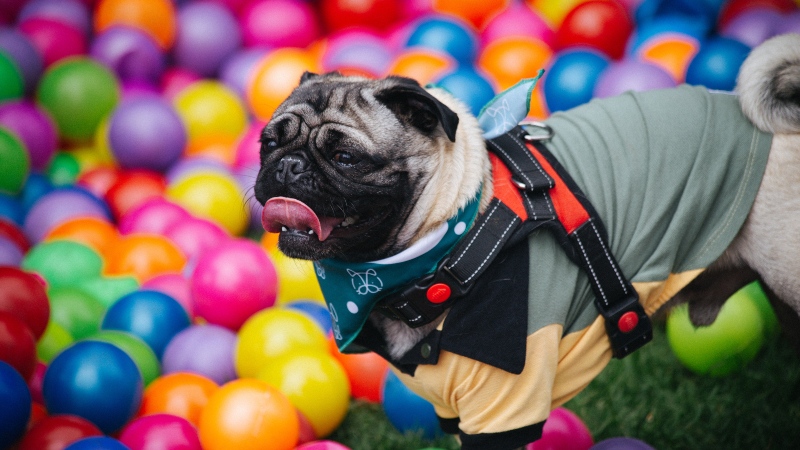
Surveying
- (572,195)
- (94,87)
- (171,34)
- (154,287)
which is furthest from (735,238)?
(171,34)

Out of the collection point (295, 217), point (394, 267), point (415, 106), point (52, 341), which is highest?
point (415, 106)

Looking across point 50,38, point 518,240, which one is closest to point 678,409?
point 518,240

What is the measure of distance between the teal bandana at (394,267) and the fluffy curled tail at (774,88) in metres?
0.78

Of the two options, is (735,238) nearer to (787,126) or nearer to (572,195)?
(787,126)

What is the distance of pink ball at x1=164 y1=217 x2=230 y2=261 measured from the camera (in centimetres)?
462

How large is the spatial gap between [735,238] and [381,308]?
1.27 meters

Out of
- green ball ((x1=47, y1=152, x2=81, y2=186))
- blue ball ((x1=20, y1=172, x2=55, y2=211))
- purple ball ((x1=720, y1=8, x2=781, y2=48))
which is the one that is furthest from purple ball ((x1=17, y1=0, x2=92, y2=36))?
purple ball ((x1=720, y1=8, x2=781, y2=48))

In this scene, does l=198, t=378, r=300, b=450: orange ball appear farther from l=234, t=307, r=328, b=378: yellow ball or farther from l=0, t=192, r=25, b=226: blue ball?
l=0, t=192, r=25, b=226: blue ball

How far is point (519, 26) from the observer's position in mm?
5934

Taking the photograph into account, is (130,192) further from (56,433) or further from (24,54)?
(56,433)

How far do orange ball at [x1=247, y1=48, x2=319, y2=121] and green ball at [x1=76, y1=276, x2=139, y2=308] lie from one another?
1.93 metres

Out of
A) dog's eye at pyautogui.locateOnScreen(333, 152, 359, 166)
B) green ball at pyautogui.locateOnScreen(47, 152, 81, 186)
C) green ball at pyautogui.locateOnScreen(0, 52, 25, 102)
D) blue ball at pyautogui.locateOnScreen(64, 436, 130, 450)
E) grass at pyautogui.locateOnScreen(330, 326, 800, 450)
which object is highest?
dog's eye at pyautogui.locateOnScreen(333, 152, 359, 166)

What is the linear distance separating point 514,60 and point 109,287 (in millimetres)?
3224

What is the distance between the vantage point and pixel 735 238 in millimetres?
2613
